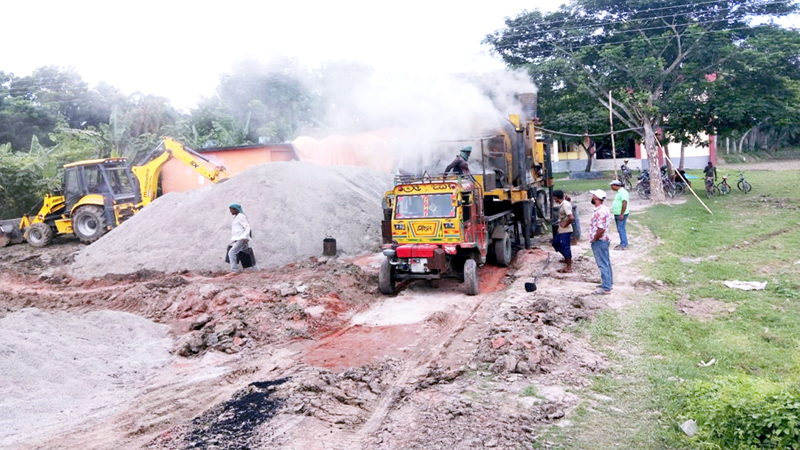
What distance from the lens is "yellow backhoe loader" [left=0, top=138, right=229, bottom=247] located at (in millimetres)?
20531

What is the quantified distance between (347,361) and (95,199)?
15971mm

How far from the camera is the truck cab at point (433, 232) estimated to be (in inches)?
442

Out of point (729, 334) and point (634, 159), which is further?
point (634, 159)

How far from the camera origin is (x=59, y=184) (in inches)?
979

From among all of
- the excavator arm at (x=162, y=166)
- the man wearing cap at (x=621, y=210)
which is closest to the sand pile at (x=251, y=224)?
the excavator arm at (x=162, y=166)

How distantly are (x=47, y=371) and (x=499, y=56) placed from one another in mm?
23362

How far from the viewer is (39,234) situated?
69.9 feet

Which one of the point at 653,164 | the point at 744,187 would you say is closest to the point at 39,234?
the point at 653,164

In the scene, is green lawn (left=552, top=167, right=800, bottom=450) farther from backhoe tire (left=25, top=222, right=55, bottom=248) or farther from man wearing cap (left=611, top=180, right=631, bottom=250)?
backhoe tire (left=25, top=222, right=55, bottom=248)

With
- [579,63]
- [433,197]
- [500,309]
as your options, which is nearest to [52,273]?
[433,197]

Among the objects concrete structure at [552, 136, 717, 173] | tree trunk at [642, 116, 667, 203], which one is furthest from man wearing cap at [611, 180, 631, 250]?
concrete structure at [552, 136, 717, 173]

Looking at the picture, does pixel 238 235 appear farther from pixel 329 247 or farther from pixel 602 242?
pixel 602 242

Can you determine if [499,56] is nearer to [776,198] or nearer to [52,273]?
[776,198]

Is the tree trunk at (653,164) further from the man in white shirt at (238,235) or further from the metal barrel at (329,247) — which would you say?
the man in white shirt at (238,235)
